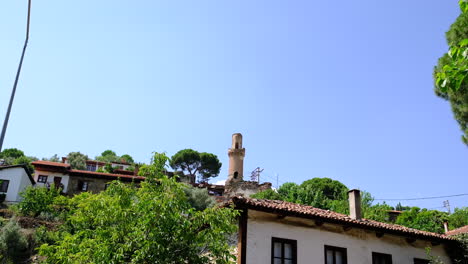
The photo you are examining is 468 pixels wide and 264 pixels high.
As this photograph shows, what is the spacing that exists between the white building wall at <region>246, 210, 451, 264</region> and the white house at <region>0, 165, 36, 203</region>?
31154 mm

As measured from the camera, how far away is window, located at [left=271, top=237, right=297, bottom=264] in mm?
12006

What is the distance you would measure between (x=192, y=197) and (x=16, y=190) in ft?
52.1

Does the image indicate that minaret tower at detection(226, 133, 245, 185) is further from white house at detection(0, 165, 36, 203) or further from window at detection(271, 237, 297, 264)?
window at detection(271, 237, 297, 264)

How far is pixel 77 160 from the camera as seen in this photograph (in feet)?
207

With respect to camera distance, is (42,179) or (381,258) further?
(42,179)

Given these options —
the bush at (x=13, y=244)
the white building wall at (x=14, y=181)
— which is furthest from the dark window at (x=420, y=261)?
the white building wall at (x=14, y=181)

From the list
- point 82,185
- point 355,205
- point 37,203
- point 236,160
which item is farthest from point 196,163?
point 355,205

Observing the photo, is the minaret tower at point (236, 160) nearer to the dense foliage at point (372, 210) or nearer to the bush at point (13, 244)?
the dense foliage at point (372, 210)

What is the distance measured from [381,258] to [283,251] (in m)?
4.06

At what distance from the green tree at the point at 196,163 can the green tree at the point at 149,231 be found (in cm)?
5874

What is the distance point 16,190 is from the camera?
36219 mm

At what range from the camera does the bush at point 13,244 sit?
2280 cm

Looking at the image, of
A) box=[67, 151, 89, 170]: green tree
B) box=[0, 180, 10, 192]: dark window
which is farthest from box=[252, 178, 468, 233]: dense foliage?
box=[67, 151, 89, 170]: green tree

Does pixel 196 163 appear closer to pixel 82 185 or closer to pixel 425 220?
pixel 82 185
